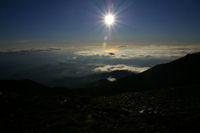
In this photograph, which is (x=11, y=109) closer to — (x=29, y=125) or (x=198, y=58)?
(x=29, y=125)

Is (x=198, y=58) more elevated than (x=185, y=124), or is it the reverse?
(x=198, y=58)

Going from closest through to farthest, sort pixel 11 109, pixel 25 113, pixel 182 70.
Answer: pixel 25 113 → pixel 11 109 → pixel 182 70

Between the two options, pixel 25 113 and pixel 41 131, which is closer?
pixel 41 131

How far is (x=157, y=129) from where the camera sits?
6117 mm

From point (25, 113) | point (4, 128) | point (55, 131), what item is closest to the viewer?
point (55, 131)

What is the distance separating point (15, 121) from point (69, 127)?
4937 mm

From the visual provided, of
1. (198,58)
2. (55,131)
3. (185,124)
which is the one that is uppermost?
(198,58)

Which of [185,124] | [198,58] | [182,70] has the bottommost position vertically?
[185,124]

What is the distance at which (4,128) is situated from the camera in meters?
6.95

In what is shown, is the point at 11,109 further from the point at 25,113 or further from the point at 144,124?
the point at 144,124

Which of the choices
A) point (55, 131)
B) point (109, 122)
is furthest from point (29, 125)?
point (109, 122)

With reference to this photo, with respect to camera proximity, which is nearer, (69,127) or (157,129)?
(157,129)

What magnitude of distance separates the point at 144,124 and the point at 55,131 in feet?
20.6

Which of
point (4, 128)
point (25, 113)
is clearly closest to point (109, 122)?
point (4, 128)
